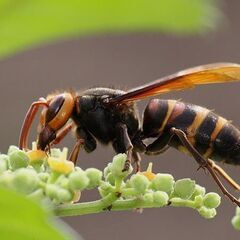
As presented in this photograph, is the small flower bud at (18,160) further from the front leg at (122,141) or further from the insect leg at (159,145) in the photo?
the insect leg at (159,145)

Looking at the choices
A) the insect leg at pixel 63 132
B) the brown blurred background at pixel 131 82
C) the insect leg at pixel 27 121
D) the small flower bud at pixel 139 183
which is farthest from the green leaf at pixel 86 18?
the brown blurred background at pixel 131 82

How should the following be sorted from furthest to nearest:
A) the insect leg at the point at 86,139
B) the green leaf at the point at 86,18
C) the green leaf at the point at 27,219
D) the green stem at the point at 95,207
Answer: the insect leg at the point at 86,139 → the green leaf at the point at 86,18 → the green stem at the point at 95,207 → the green leaf at the point at 27,219

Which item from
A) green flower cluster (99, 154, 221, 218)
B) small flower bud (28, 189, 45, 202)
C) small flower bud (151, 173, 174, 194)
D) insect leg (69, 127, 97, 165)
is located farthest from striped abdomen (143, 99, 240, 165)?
small flower bud (28, 189, 45, 202)

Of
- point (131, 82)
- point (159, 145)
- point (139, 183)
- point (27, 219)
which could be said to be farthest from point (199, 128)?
point (131, 82)

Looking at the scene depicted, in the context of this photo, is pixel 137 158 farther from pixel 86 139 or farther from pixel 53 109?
pixel 53 109

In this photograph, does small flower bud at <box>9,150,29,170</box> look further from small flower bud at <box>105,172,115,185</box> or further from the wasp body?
the wasp body

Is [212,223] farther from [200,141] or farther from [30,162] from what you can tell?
[30,162]
